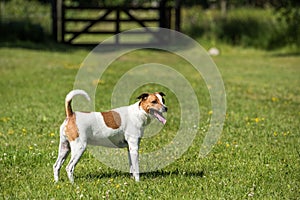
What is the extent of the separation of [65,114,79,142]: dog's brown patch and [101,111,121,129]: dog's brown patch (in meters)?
0.36

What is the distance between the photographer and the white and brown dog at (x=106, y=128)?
6703mm

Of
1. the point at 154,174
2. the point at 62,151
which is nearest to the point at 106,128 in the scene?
the point at 62,151

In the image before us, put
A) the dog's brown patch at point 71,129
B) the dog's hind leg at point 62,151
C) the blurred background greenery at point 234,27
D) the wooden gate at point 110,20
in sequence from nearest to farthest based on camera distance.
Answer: the dog's brown patch at point 71,129 < the dog's hind leg at point 62,151 < the blurred background greenery at point 234,27 < the wooden gate at point 110,20

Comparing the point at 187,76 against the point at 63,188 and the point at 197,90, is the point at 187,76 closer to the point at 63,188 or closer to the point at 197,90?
the point at 197,90

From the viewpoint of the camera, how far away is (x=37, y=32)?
27562 mm

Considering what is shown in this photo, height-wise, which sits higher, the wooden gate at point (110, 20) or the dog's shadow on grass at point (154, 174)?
the dog's shadow on grass at point (154, 174)

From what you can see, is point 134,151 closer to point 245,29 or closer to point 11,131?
point 11,131

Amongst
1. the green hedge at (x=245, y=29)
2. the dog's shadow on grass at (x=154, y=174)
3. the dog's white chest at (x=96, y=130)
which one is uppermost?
the dog's white chest at (x=96, y=130)

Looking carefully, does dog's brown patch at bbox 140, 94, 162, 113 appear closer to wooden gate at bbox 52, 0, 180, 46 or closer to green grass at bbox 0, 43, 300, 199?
green grass at bbox 0, 43, 300, 199

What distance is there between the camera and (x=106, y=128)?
6871 mm

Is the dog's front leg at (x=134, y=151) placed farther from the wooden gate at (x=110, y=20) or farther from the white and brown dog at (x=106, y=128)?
the wooden gate at (x=110, y=20)

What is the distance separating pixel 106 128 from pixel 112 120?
0.12 meters

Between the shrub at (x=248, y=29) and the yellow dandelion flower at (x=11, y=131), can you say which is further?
the shrub at (x=248, y=29)

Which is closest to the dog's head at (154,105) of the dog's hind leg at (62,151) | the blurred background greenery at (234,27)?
the dog's hind leg at (62,151)
